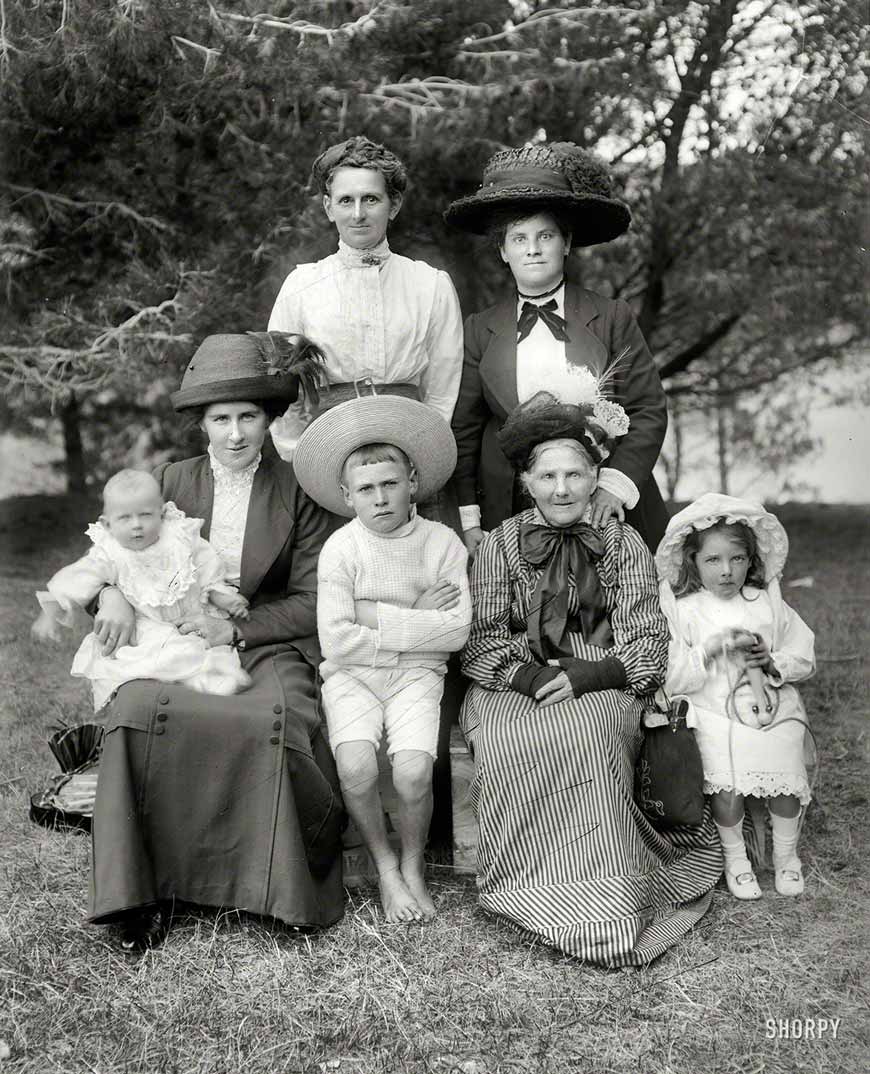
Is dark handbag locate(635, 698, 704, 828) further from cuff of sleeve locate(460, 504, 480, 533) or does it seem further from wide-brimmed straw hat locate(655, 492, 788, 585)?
cuff of sleeve locate(460, 504, 480, 533)

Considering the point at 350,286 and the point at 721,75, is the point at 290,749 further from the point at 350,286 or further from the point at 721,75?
the point at 721,75

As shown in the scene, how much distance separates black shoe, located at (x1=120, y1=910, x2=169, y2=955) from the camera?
10.8 ft

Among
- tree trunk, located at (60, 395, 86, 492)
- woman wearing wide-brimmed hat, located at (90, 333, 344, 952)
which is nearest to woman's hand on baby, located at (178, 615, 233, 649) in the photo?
woman wearing wide-brimmed hat, located at (90, 333, 344, 952)

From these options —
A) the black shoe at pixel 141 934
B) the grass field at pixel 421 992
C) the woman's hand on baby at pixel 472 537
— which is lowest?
the grass field at pixel 421 992

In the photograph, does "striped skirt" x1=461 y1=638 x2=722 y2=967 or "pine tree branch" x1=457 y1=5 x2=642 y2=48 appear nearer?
"striped skirt" x1=461 y1=638 x2=722 y2=967

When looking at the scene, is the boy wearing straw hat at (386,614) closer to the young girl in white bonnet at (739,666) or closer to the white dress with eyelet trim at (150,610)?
the white dress with eyelet trim at (150,610)

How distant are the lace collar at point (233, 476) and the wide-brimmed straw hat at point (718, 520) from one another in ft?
4.74

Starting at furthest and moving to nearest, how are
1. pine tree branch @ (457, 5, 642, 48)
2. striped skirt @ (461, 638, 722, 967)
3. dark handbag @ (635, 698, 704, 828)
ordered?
1. pine tree branch @ (457, 5, 642, 48)
2. dark handbag @ (635, 698, 704, 828)
3. striped skirt @ (461, 638, 722, 967)

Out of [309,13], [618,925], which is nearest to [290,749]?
[618,925]

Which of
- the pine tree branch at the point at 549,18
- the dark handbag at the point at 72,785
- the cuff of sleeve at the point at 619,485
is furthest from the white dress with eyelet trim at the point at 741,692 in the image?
the pine tree branch at the point at 549,18

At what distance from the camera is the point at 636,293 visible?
8172 millimetres

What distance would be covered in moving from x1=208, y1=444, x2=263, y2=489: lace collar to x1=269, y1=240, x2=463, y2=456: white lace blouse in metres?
0.25

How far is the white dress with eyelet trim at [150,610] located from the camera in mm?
3549

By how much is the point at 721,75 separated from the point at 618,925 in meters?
5.67
